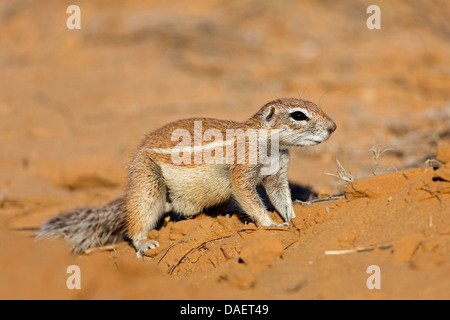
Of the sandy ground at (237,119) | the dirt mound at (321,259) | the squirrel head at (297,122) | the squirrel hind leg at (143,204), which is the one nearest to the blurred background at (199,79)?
the sandy ground at (237,119)

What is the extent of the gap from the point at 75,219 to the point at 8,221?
1.48 meters

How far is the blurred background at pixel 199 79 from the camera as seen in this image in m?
8.88

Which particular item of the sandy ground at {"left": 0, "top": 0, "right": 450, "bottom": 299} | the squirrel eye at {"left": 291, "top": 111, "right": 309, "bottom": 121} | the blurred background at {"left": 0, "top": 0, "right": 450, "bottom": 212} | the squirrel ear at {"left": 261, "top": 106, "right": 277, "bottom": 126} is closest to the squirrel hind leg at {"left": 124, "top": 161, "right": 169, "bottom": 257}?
the sandy ground at {"left": 0, "top": 0, "right": 450, "bottom": 299}

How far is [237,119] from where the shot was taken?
35.0ft

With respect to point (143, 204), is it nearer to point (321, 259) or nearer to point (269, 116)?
point (269, 116)

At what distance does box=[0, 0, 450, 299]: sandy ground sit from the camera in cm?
337

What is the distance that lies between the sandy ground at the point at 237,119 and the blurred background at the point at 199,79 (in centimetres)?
5

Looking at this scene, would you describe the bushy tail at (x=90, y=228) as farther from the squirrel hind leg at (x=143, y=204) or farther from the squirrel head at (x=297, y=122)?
the squirrel head at (x=297, y=122)

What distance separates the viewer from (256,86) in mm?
13078

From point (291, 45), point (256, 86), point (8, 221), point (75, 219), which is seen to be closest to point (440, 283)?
point (75, 219)

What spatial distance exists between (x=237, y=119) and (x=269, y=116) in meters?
5.21

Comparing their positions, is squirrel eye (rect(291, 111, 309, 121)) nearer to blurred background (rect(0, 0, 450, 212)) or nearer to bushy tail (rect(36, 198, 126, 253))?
blurred background (rect(0, 0, 450, 212))

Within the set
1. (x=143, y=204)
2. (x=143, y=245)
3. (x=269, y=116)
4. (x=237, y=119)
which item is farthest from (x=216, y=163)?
(x=237, y=119)

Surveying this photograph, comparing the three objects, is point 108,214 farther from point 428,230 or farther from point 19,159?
point 19,159
